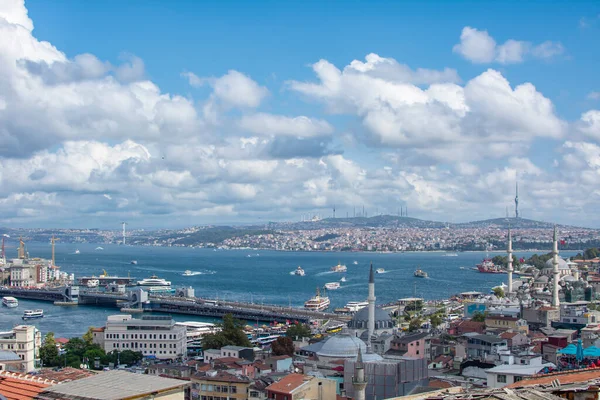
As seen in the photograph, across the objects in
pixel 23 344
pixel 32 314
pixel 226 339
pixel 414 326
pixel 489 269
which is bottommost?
pixel 32 314

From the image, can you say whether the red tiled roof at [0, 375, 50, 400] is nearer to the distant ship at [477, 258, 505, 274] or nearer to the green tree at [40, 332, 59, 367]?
the green tree at [40, 332, 59, 367]

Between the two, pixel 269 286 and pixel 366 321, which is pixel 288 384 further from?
pixel 269 286

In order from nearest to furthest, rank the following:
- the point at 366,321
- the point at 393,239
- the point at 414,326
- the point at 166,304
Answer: the point at 366,321 → the point at 414,326 → the point at 166,304 → the point at 393,239

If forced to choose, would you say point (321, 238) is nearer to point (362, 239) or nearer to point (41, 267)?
point (362, 239)

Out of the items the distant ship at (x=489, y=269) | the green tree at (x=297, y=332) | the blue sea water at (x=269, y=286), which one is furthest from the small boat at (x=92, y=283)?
the distant ship at (x=489, y=269)

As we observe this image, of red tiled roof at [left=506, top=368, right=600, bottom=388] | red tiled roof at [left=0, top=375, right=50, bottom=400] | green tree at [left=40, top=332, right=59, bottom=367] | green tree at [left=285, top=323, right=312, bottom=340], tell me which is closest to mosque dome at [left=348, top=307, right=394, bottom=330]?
green tree at [left=285, top=323, right=312, bottom=340]

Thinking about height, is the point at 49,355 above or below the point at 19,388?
below

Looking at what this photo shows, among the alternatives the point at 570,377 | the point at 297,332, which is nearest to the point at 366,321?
the point at 297,332
